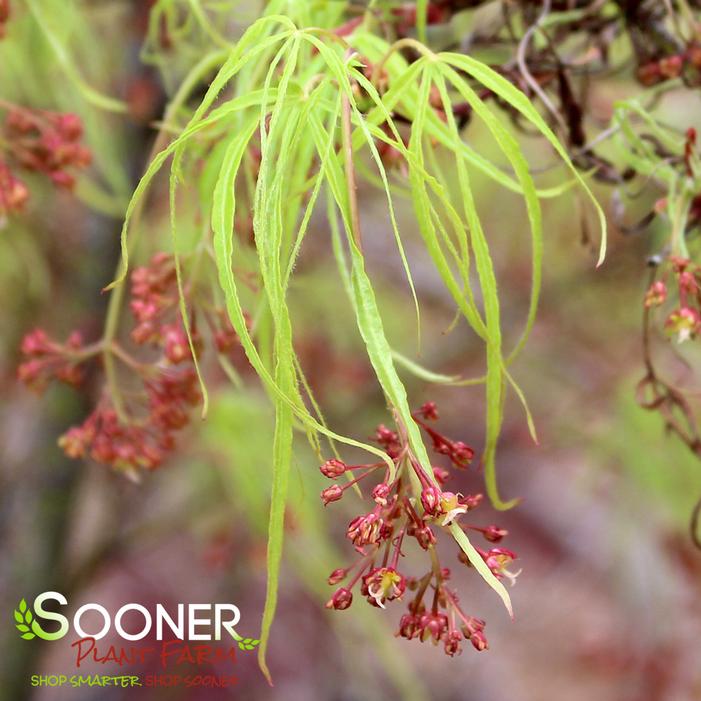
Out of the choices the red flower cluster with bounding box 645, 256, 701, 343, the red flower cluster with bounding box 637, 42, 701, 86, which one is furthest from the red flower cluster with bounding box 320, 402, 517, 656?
the red flower cluster with bounding box 637, 42, 701, 86

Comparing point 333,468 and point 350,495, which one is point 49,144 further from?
point 350,495

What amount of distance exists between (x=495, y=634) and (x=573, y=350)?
1338mm

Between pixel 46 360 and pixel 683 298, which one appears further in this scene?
pixel 46 360

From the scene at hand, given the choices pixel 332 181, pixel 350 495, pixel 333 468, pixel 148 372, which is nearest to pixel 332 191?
pixel 332 181

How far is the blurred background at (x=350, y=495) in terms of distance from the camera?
1303 mm

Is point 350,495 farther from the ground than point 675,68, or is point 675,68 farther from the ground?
point 675,68

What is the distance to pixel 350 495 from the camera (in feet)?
6.29

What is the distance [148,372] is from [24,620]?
0.73 meters

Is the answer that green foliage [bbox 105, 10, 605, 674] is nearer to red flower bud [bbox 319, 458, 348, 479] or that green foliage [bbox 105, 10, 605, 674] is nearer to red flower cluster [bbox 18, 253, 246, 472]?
red flower bud [bbox 319, 458, 348, 479]

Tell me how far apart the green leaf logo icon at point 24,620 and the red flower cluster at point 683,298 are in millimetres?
1050

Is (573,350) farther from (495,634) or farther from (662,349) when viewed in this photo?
(495,634)

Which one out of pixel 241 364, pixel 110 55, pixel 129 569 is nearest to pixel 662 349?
pixel 241 364

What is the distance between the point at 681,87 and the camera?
0.77 meters

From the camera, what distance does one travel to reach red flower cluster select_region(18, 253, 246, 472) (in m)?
0.68
